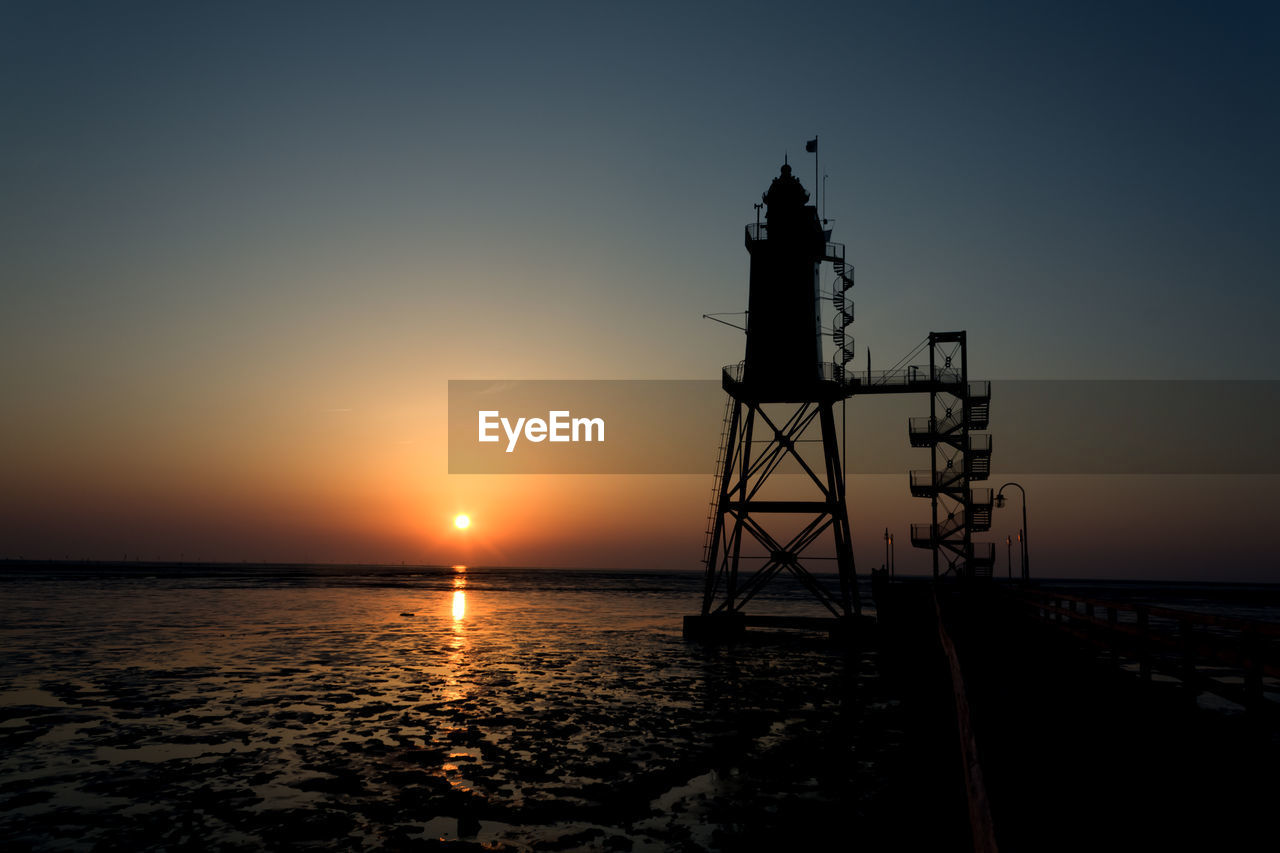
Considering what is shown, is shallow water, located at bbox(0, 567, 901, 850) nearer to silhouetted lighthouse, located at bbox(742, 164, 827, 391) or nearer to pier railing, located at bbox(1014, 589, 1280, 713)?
pier railing, located at bbox(1014, 589, 1280, 713)

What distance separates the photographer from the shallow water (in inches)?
383

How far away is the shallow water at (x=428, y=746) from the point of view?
9.72 metres

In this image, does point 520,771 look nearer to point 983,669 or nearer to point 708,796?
point 708,796

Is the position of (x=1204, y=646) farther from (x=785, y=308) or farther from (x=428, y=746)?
(x=785, y=308)

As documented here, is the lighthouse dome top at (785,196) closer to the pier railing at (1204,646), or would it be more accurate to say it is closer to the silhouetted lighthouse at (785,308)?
the silhouetted lighthouse at (785,308)

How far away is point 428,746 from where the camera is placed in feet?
45.6

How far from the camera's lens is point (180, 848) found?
895 cm

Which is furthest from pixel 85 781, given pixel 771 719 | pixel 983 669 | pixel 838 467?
pixel 838 467

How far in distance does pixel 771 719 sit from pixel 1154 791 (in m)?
9.38

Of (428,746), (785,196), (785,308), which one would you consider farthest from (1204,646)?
(785,196)

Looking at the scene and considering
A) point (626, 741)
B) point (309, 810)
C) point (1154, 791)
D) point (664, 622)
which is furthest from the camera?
point (664, 622)

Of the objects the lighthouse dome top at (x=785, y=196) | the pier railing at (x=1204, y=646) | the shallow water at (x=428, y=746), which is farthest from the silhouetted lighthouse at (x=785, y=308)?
the pier railing at (x=1204, y=646)

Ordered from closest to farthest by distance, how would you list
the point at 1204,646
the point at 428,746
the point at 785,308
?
the point at 1204,646, the point at 428,746, the point at 785,308

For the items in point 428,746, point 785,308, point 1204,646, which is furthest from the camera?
point 785,308
